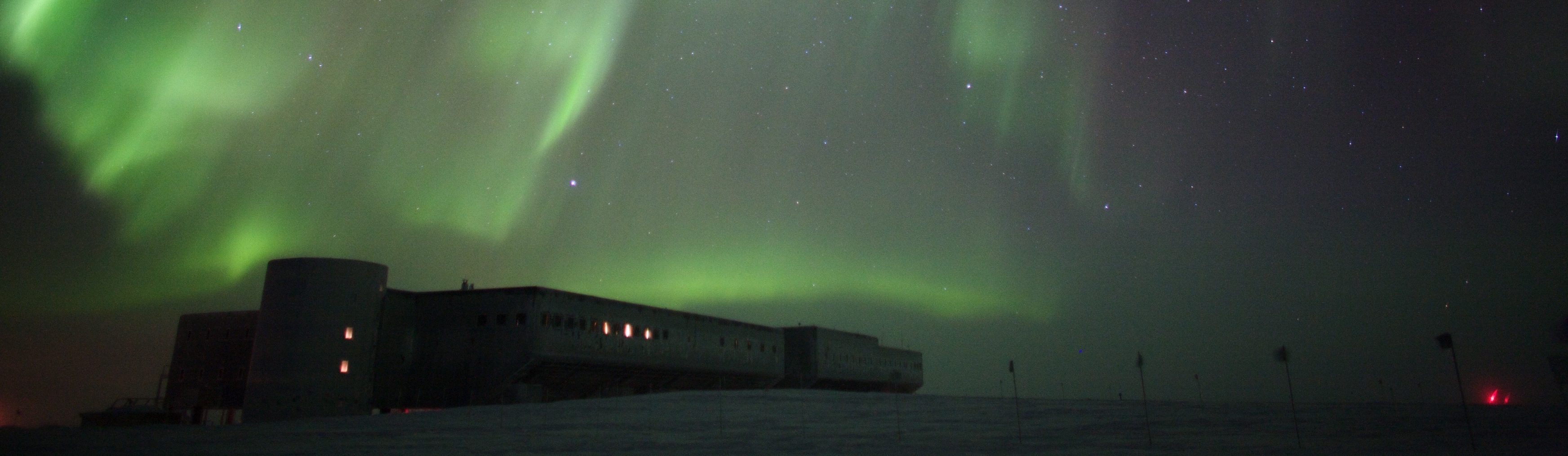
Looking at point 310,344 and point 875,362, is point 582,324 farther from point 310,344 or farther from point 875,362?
point 875,362

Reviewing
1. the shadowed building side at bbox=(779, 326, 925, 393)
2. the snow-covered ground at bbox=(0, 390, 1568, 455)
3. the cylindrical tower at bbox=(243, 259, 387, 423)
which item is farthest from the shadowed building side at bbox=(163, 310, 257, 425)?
the shadowed building side at bbox=(779, 326, 925, 393)

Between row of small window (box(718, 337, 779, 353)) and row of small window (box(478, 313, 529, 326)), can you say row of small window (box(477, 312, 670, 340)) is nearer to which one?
row of small window (box(478, 313, 529, 326))

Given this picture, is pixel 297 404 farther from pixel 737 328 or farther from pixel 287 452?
pixel 737 328

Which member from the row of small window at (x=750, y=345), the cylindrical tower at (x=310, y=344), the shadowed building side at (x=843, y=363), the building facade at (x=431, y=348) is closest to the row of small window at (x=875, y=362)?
the shadowed building side at (x=843, y=363)

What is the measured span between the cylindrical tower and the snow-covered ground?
398 inches

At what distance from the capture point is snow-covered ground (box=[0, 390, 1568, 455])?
2155cm

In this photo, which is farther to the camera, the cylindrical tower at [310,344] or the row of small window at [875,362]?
the row of small window at [875,362]

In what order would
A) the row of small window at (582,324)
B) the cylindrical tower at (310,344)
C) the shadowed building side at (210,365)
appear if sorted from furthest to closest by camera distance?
the shadowed building side at (210,365) < the row of small window at (582,324) < the cylindrical tower at (310,344)

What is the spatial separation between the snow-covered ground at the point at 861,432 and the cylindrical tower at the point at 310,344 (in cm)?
1012

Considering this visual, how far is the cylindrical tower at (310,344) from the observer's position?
45844mm

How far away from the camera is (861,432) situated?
2708 centimetres

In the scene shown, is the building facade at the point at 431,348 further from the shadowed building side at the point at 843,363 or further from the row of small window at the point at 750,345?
the shadowed building side at the point at 843,363

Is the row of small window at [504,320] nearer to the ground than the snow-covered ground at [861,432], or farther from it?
farther from it

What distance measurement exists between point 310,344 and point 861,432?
113ft
